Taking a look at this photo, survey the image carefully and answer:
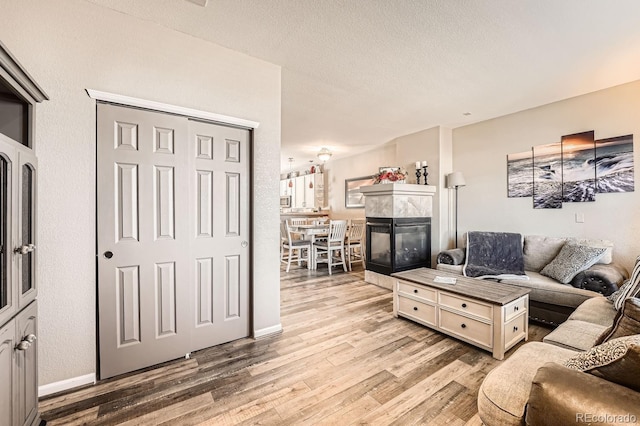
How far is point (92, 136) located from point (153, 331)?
60.1 inches

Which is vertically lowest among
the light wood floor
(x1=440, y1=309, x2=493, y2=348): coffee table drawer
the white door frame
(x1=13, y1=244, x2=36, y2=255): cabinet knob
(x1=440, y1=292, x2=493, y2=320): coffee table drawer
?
the light wood floor

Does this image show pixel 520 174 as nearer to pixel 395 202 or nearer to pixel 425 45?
pixel 395 202

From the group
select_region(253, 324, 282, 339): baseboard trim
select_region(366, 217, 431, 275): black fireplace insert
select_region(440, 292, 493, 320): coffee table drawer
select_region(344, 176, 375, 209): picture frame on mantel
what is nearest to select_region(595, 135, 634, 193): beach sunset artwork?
select_region(366, 217, 431, 275): black fireplace insert

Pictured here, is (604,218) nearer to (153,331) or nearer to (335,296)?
(335,296)

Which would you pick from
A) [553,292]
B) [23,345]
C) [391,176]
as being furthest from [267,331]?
[391,176]

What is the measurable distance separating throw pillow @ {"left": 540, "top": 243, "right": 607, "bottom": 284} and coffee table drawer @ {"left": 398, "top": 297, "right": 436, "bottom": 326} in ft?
4.88

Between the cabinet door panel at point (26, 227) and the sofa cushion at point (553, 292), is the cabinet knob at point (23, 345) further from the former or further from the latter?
the sofa cushion at point (553, 292)

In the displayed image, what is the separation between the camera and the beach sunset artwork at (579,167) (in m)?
3.35

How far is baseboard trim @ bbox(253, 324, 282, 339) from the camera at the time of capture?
263 centimetres

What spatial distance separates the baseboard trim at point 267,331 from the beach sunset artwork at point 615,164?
4.11 m

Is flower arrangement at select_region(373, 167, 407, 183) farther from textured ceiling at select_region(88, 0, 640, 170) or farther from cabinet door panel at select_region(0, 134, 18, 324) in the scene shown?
cabinet door panel at select_region(0, 134, 18, 324)

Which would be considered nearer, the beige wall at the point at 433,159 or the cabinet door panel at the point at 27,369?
the cabinet door panel at the point at 27,369

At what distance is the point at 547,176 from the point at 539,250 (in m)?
1.03

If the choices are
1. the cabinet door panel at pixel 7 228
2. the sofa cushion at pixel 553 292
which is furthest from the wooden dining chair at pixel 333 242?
the cabinet door panel at pixel 7 228
